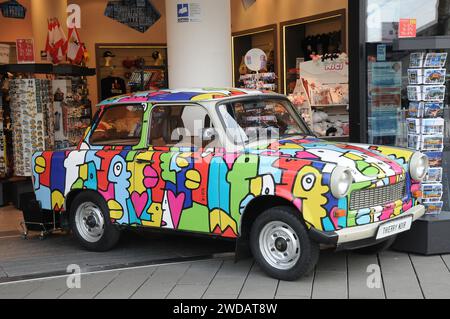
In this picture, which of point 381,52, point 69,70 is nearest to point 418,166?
point 381,52

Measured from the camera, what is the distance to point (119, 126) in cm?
688

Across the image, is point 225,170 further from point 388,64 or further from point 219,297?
point 388,64

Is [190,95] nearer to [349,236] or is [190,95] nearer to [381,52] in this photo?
[349,236]

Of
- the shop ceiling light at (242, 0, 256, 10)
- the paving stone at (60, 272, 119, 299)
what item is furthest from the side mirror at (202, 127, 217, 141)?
the shop ceiling light at (242, 0, 256, 10)

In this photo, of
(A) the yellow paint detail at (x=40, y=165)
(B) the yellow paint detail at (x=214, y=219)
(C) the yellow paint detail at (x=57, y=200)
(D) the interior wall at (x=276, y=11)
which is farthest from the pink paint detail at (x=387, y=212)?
(D) the interior wall at (x=276, y=11)

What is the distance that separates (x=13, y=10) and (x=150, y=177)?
9.95 metres

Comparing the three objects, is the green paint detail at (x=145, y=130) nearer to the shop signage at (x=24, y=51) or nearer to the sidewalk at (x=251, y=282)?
the sidewalk at (x=251, y=282)

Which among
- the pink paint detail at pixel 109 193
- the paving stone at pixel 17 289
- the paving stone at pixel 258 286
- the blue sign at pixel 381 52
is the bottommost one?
the paving stone at pixel 17 289

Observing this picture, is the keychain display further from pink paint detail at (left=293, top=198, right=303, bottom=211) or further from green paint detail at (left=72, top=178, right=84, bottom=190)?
pink paint detail at (left=293, top=198, right=303, bottom=211)

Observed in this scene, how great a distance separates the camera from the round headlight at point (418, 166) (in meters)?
5.93

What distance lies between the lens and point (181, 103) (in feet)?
20.9

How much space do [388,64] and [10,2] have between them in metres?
10.2

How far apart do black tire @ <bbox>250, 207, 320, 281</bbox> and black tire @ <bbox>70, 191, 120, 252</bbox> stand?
1796mm
